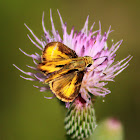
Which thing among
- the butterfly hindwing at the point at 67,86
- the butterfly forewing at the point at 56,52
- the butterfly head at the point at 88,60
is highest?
the butterfly forewing at the point at 56,52

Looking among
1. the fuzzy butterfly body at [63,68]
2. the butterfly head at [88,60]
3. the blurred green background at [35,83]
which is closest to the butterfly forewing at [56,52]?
the fuzzy butterfly body at [63,68]

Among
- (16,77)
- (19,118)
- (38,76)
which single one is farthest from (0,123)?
(38,76)

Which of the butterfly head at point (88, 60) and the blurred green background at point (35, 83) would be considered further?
the blurred green background at point (35, 83)

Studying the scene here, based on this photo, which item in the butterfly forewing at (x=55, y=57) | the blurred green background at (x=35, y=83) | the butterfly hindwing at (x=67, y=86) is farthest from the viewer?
the blurred green background at (x=35, y=83)

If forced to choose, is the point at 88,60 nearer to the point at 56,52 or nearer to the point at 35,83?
the point at 56,52

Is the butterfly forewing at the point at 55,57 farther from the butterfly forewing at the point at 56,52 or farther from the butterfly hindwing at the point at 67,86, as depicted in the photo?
the butterfly hindwing at the point at 67,86

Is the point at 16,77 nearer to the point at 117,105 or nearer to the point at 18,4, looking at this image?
the point at 18,4
